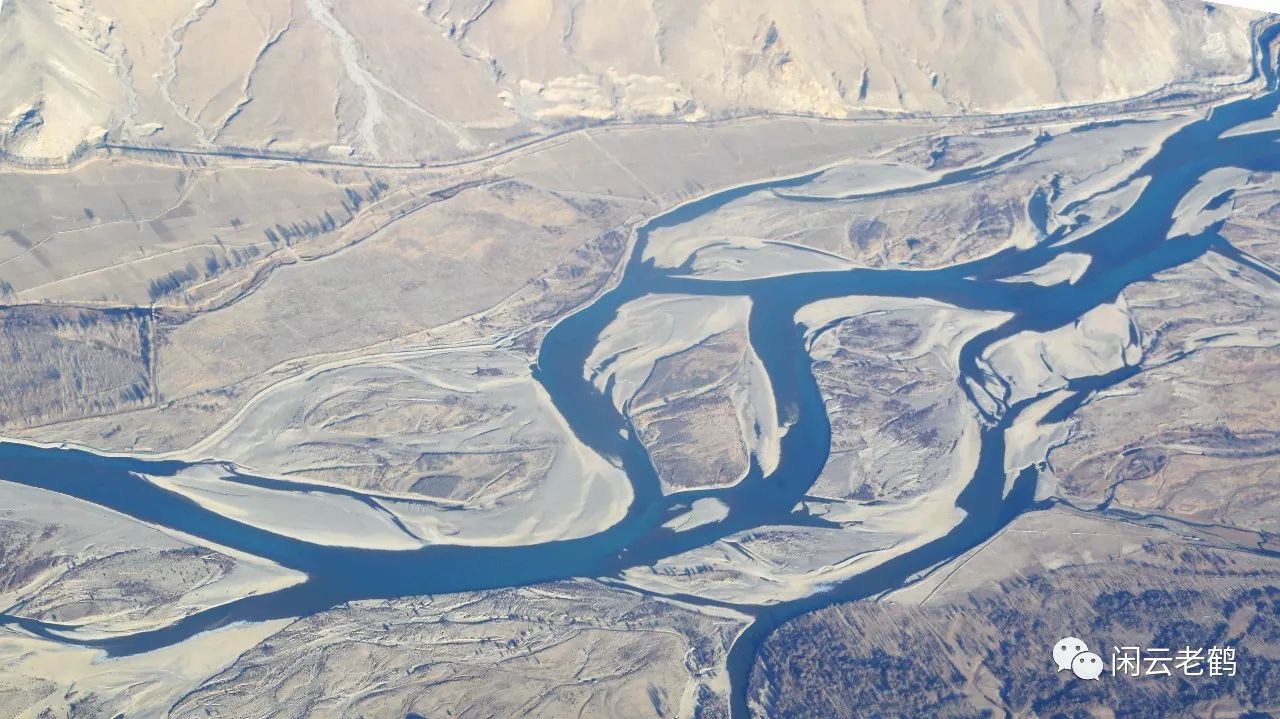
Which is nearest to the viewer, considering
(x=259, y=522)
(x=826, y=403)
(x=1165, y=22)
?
(x=259, y=522)

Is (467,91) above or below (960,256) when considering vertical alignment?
above

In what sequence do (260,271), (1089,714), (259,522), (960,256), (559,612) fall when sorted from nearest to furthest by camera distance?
(1089,714), (559,612), (259,522), (260,271), (960,256)

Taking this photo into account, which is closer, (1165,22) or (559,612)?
(559,612)

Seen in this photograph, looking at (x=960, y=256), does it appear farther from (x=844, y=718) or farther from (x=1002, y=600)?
(x=844, y=718)

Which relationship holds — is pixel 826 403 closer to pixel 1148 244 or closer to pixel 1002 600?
pixel 1002 600

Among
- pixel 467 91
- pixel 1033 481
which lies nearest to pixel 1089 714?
pixel 1033 481

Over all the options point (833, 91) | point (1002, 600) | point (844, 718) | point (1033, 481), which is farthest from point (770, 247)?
point (844, 718)

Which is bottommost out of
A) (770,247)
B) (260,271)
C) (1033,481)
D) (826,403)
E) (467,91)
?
(1033,481)
